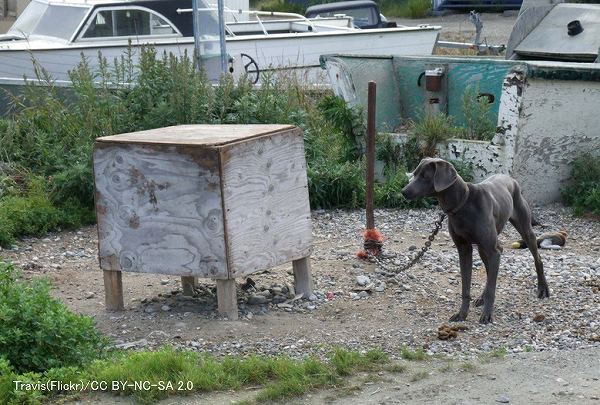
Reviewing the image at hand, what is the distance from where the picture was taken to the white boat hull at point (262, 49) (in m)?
14.2

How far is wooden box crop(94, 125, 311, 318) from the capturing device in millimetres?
6473

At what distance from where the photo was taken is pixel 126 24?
15.4 m

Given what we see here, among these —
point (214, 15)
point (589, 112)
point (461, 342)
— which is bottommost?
point (461, 342)

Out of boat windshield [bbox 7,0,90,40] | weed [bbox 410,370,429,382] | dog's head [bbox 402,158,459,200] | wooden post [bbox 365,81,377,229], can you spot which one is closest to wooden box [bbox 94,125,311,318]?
dog's head [bbox 402,158,459,200]

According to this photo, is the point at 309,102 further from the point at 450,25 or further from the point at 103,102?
the point at 450,25

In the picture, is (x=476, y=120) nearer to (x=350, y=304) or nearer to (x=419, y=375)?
(x=350, y=304)

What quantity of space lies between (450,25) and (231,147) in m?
24.8

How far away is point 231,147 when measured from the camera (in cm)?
645

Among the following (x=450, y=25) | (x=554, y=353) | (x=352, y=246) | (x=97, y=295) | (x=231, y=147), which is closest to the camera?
(x=554, y=353)

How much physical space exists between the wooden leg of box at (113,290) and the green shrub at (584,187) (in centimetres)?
Answer: 474

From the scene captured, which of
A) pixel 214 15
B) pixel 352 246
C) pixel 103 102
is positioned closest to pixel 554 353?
pixel 352 246

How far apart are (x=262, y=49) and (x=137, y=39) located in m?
1.84

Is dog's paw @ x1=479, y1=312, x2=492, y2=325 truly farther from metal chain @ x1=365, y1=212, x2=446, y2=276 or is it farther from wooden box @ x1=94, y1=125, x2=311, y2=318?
wooden box @ x1=94, y1=125, x2=311, y2=318

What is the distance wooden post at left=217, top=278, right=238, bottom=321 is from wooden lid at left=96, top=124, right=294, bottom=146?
87cm
